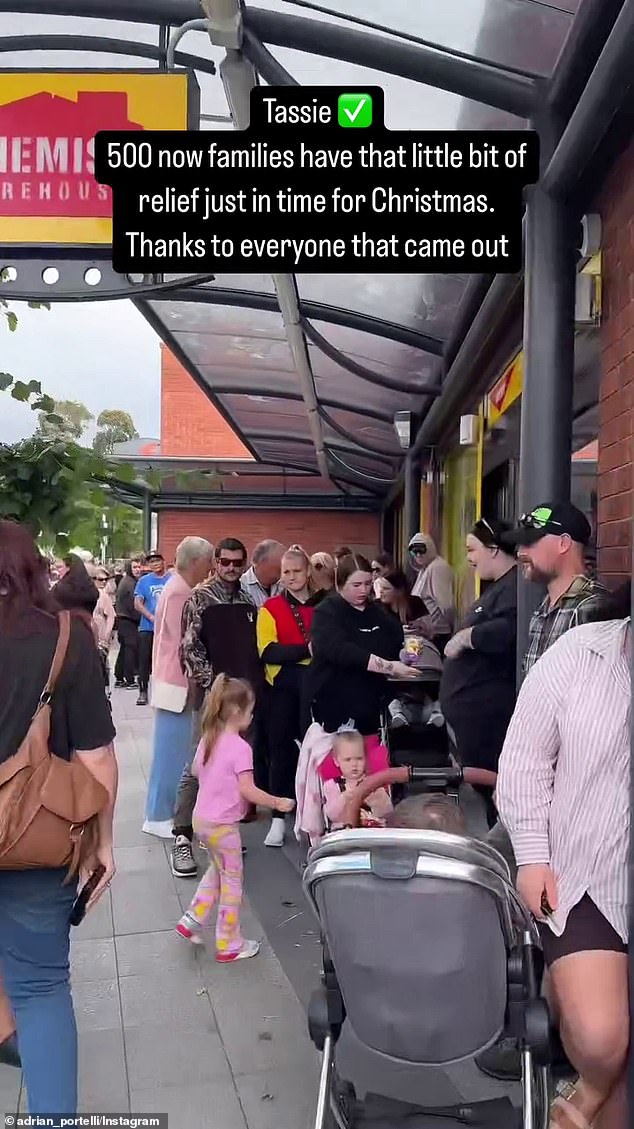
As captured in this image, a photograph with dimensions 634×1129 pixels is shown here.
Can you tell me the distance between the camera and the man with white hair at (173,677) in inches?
214

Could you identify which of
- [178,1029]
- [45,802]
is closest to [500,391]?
[178,1029]

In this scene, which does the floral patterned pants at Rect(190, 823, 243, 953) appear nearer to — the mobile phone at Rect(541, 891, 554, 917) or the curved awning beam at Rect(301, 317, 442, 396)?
the mobile phone at Rect(541, 891, 554, 917)

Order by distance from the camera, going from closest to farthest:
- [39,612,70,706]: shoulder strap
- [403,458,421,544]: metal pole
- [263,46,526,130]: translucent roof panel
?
[39,612,70,706]: shoulder strap, [263,46,526,130]: translucent roof panel, [403,458,421,544]: metal pole

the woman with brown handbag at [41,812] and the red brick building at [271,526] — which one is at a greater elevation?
the red brick building at [271,526]

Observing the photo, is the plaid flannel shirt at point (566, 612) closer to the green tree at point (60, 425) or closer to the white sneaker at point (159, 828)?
the green tree at point (60, 425)

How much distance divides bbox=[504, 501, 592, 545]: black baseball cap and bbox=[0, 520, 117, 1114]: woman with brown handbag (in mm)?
1511

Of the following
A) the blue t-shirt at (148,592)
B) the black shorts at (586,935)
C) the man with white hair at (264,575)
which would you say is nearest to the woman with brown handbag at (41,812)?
the black shorts at (586,935)

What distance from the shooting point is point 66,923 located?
2.44 meters

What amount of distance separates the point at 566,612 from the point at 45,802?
171 cm

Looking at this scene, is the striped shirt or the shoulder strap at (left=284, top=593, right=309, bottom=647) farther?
the shoulder strap at (left=284, top=593, right=309, bottom=647)

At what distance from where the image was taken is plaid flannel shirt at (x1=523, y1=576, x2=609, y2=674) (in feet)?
10.1

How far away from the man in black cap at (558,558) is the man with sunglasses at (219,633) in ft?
7.64

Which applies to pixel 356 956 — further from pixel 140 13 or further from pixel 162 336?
pixel 162 336

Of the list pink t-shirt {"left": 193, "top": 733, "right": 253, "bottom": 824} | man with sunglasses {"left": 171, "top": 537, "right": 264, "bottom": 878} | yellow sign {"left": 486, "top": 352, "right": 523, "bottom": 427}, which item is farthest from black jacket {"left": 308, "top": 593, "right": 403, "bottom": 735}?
yellow sign {"left": 486, "top": 352, "right": 523, "bottom": 427}
